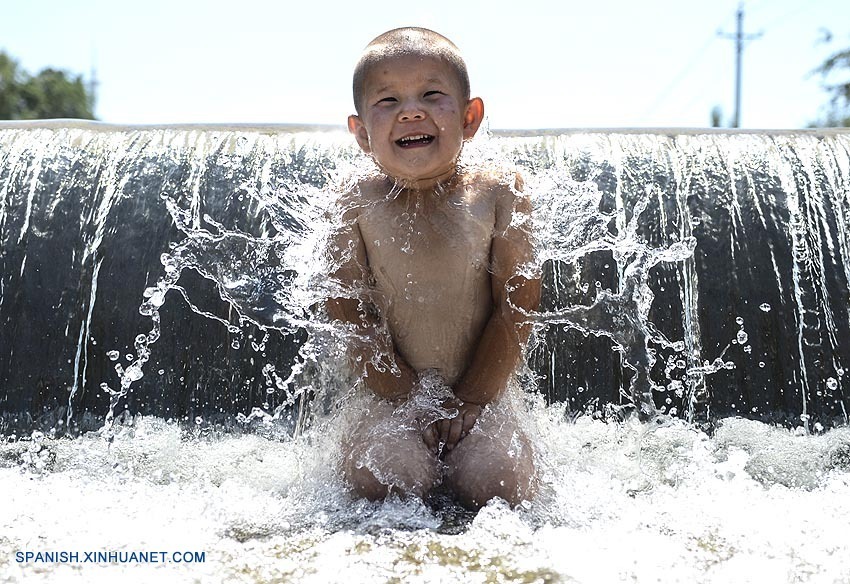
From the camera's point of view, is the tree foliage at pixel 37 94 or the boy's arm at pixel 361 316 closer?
the boy's arm at pixel 361 316

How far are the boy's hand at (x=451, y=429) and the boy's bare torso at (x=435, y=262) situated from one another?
14cm

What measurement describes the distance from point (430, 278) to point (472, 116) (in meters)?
0.46

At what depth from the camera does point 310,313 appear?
9.40ft

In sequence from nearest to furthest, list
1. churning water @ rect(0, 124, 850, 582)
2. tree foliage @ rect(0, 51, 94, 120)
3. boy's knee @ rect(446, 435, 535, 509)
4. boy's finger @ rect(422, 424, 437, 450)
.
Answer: boy's knee @ rect(446, 435, 535, 509) → boy's finger @ rect(422, 424, 437, 450) → churning water @ rect(0, 124, 850, 582) → tree foliage @ rect(0, 51, 94, 120)

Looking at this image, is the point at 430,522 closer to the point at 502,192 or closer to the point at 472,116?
the point at 502,192

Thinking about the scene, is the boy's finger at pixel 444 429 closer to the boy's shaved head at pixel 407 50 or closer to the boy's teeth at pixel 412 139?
the boy's teeth at pixel 412 139

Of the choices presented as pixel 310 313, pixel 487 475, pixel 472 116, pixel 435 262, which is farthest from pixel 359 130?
pixel 487 475

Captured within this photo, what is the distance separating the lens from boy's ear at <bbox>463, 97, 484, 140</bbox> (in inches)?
103

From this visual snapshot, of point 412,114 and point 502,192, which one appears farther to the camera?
point 502,192

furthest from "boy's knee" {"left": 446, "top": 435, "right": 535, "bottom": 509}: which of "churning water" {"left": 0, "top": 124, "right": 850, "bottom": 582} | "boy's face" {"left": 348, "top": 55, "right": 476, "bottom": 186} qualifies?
"boy's face" {"left": 348, "top": 55, "right": 476, "bottom": 186}

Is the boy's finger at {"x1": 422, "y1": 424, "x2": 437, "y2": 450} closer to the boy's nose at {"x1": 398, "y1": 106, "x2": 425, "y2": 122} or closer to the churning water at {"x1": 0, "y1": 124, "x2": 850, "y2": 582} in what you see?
the churning water at {"x1": 0, "y1": 124, "x2": 850, "y2": 582}

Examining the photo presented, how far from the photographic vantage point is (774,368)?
4.42m

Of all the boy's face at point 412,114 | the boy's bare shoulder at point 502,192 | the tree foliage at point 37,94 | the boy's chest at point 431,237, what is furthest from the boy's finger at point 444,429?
the tree foliage at point 37,94

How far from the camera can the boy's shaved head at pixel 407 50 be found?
2488 millimetres
